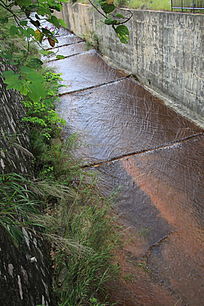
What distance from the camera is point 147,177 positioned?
13.7 ft

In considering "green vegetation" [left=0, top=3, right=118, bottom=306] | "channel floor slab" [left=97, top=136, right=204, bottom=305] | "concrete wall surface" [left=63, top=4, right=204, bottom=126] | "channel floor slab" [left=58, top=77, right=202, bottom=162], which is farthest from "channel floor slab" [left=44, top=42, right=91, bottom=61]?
"green vegetation" [left=0, top=3, right=118, bottom=306]

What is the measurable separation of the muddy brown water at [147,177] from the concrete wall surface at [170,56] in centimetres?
30

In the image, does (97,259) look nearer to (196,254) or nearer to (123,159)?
(196,254)

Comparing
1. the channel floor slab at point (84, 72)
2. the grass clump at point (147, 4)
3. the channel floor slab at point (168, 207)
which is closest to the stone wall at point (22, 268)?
the channel floor slab at point (168, 207)

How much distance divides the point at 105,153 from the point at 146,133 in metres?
0.87

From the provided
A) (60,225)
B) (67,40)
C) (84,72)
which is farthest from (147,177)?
(67,40)

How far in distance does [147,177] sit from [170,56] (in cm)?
263

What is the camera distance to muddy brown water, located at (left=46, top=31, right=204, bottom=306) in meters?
2.75

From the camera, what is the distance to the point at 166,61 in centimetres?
589

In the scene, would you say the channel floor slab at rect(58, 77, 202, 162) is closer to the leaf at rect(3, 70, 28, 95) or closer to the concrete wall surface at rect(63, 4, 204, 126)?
the concrete wall surface at rect(63, 4, 204, 126)

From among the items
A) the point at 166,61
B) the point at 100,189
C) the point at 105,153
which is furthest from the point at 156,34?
the point at 100,189

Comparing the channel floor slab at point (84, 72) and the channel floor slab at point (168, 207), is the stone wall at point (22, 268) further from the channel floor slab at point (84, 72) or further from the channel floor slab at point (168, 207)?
the channel floor slab at point (84, 72)

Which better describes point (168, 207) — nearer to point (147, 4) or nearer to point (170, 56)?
point (170, 56)

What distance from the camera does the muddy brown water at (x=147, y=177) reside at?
275 cm
